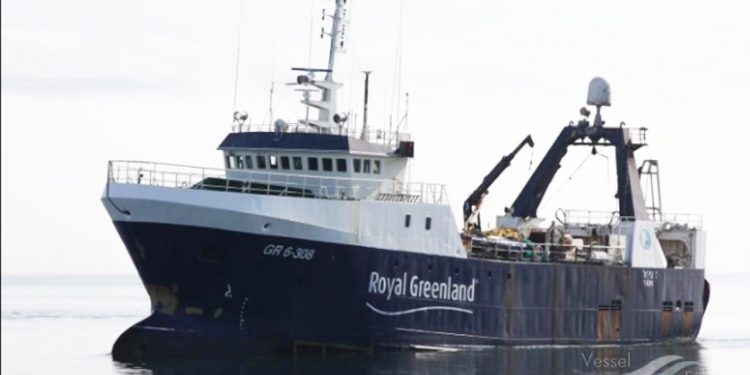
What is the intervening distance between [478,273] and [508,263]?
1.56 metres

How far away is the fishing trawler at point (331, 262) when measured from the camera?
41.8 m

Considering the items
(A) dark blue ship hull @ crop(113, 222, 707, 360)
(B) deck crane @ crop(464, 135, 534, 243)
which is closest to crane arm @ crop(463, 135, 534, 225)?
(B) deck crane @ crop(464, 135, 534, 243)

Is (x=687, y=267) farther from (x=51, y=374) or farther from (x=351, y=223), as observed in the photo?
(x=51, y=374)

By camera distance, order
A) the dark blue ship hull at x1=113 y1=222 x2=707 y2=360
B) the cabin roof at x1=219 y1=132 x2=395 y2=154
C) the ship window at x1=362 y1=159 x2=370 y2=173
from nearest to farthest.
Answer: the dark blue ship hull at x1=113 y1=222 x2=707 y2=360, the cabin roof at x1=219 y1=132 x2=395 y2=154, the ship window at x1=362 y1=159 x2=370 y2=173

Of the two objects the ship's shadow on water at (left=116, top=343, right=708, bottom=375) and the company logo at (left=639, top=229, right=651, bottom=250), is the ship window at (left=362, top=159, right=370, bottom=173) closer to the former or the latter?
the ship's shadow on water at (left=116, top=343, right=708, bottom=375)

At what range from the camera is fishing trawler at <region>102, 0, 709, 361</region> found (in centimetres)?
4184

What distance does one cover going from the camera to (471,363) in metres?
44.7

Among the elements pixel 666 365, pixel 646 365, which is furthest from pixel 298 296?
pixel 666 365

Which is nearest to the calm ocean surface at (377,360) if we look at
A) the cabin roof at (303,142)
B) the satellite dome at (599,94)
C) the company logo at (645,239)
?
the company logo at (645,239)

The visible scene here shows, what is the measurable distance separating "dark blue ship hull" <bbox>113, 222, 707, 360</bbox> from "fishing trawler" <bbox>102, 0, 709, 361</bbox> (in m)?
0.04

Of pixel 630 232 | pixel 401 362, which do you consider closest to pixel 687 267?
pixel 630 232

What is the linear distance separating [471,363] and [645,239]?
38.9 ft

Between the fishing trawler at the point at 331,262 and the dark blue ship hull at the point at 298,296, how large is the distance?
38 mm

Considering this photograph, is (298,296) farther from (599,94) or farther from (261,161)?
(599,94)
